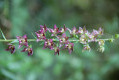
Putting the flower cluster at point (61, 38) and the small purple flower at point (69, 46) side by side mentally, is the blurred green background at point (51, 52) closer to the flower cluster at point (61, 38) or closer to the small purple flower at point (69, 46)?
the flower cluster at point (61, 38)

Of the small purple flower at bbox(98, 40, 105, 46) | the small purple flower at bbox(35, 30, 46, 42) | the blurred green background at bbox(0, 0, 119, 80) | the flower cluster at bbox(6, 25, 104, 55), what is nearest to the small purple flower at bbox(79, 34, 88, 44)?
the flower cluster at bbox(6, 25, 104, 55)

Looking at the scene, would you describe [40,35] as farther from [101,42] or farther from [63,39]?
[101,42]

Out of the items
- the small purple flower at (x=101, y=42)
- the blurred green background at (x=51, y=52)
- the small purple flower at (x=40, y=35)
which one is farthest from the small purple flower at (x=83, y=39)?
the blurred green background at (x=51, y=52)

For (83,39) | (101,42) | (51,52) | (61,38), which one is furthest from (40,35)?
(51,52)

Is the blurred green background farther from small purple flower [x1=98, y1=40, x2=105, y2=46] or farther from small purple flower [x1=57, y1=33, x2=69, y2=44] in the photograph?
small purple flower [x1=57, y1=33, x2=69, y2=44]

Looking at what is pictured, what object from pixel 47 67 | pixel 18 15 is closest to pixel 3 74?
pixel 47 67

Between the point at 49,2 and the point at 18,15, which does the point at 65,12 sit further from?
the point at 18,15
